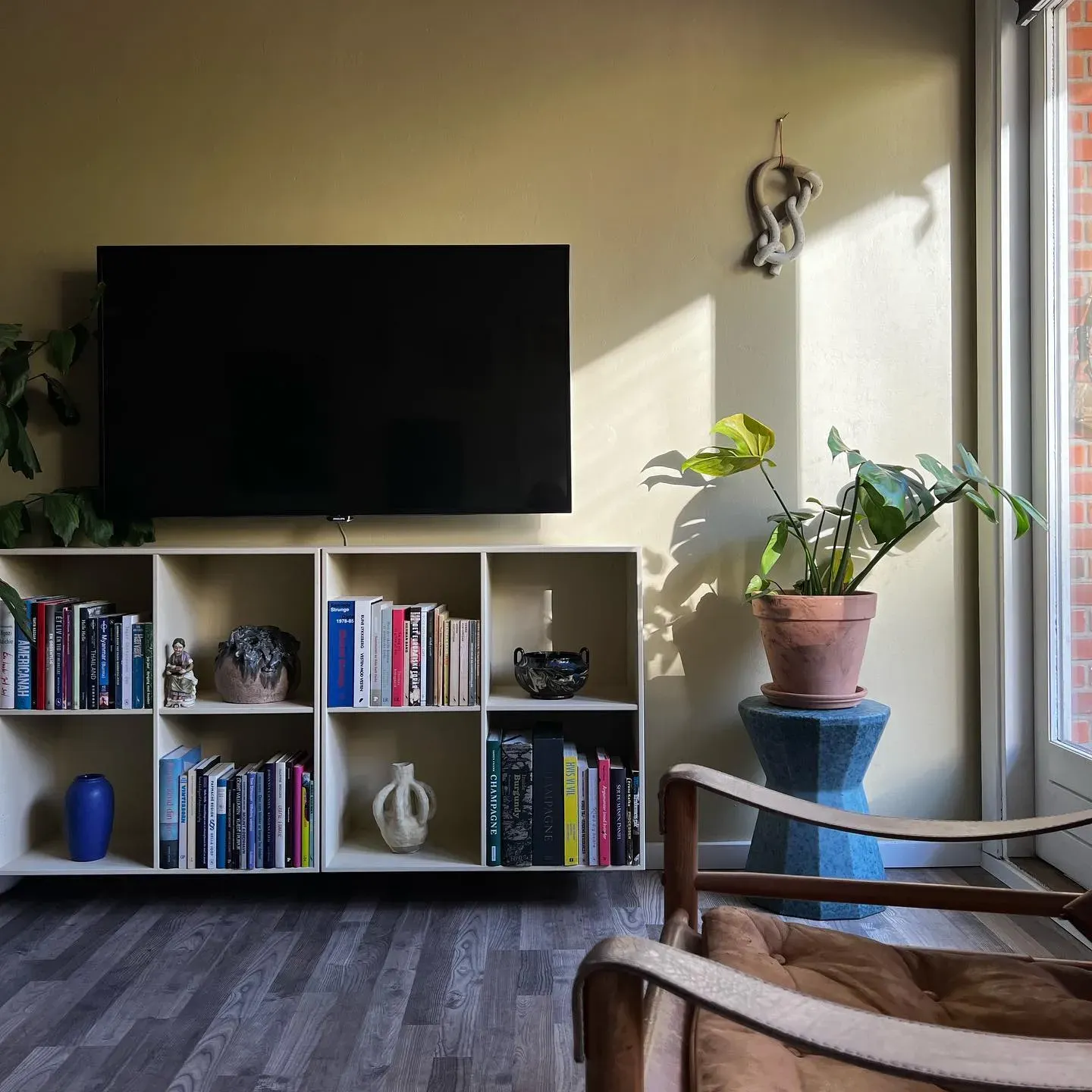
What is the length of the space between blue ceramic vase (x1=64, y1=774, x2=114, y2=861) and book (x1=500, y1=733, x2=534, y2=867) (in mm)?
1048

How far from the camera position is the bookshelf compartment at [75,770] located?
257cm

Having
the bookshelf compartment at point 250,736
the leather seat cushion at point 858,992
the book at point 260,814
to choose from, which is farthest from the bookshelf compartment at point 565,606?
the leather seat cushion at point 858,992

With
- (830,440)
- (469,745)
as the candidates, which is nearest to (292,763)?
(469,745)

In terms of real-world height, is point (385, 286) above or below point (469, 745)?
above

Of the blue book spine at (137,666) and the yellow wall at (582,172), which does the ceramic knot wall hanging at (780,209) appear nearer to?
the yellow wall at (582,172)

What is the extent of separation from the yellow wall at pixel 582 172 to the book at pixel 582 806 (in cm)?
43

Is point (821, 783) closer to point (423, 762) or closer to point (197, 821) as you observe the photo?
point (423, 762)

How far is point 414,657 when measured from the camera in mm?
2477

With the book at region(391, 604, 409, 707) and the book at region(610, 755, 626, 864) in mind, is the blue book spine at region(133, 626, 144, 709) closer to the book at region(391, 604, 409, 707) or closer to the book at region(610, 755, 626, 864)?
the book at region(391, 604, 409, 707)

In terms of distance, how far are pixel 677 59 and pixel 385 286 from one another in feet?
3.52

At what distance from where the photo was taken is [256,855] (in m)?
2.43

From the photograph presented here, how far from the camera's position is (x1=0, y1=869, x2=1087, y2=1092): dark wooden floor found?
1.67 m

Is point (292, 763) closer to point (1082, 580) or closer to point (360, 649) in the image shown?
point (360, 649)

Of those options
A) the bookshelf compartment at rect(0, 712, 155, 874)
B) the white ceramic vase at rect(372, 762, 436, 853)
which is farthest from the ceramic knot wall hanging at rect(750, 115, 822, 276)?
the bookshelf compartment at rect(0, 712, 155, 874)
